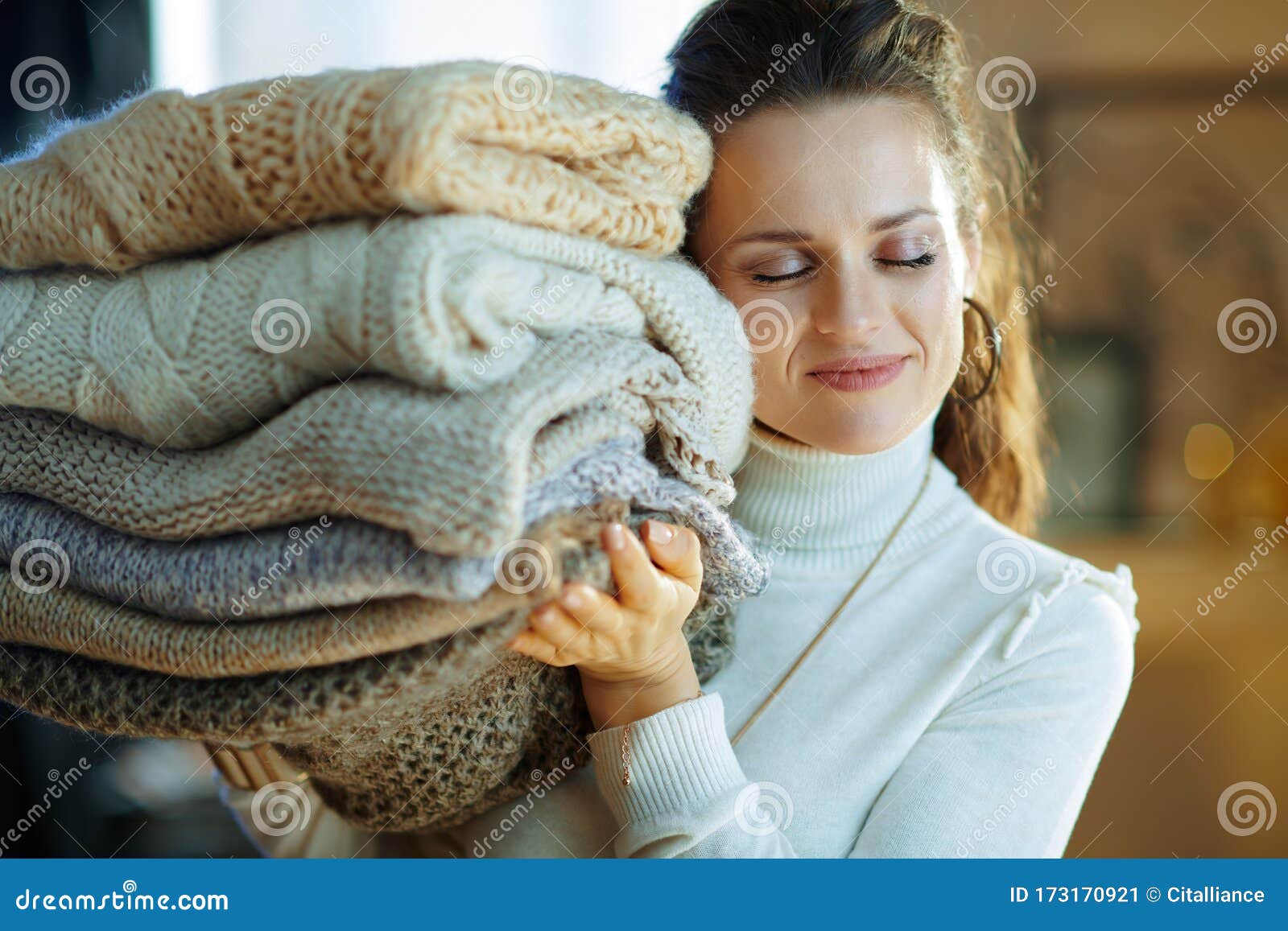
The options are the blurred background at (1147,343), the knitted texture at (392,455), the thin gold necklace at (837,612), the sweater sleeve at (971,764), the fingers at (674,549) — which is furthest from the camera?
the blurred background at (1147,343)

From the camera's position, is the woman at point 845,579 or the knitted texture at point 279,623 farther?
the woman at point 845,579

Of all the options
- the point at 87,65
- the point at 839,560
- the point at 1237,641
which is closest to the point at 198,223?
the point at 839,560

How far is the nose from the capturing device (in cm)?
58

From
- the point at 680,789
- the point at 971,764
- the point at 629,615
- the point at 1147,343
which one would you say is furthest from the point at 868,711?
the point at 1147,343

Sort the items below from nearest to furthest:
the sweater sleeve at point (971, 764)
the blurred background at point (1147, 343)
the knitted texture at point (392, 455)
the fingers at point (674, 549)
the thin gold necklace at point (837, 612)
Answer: the knitted texture at point (392, 455), the fingers at point (674, 549), the sweater sleeve at point (971, 764), the thin gold necklace at point (837, 612), the blurred background at point (1147, 343)

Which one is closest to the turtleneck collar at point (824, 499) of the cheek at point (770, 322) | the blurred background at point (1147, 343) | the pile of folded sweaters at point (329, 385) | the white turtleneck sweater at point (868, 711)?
the white turtleneck sweater at point (868, 711)

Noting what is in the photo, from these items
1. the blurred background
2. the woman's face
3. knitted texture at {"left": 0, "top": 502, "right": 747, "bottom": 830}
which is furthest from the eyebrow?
the blurred background

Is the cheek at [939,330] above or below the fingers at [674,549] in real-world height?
above

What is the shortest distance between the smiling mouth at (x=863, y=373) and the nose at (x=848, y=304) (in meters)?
0.02

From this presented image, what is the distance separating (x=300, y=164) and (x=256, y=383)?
88 millimetres

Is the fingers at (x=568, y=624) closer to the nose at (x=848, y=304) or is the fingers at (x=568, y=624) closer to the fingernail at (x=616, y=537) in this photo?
the fingernail at (x=616, y=537)

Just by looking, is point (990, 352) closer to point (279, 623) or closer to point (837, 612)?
point (837, 612)

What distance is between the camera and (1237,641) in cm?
155

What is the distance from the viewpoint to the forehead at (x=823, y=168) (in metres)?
0.58
